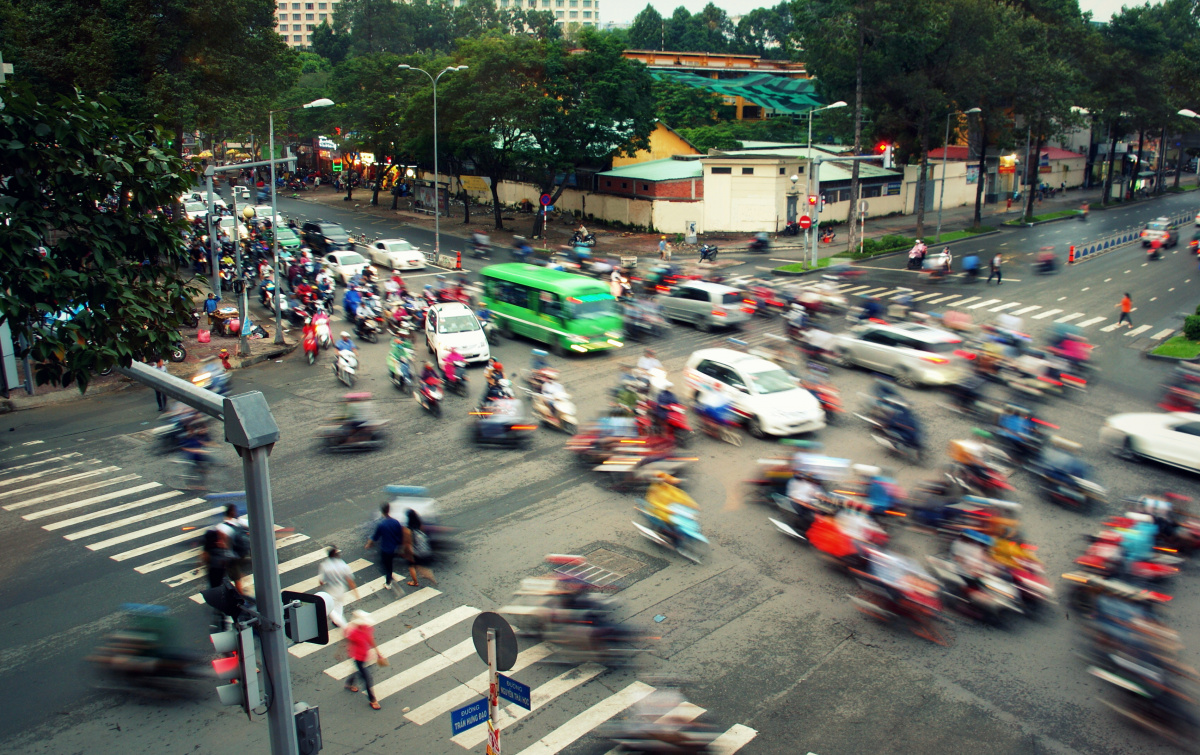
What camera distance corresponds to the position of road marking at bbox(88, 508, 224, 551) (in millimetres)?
13977

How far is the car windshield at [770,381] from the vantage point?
18.7 meters

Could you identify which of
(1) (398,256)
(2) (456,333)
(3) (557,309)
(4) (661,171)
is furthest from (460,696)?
(4) (661,171)

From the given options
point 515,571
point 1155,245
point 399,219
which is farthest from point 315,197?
point 515,571

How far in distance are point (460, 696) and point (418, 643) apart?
139cm

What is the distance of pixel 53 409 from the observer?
21.9 m

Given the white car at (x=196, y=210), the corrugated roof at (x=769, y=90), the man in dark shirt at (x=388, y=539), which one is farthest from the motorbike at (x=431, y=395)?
the corrugated roof at (x=769, y=90)

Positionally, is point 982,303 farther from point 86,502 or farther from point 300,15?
point 300,15

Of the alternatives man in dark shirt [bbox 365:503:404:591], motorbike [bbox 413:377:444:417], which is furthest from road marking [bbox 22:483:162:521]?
man in dark shirt [bbox 365:503:404:591]

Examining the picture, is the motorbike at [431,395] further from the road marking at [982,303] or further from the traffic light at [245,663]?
the road marking at [982,303]

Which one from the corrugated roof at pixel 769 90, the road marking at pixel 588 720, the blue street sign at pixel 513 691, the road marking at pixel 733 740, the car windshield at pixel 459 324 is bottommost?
the road marking at pixel 588 720

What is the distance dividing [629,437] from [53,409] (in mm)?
15382

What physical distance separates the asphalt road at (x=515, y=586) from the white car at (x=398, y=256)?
2066 centimetres

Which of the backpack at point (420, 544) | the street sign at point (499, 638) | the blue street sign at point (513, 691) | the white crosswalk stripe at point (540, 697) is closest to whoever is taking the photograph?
the blue street sign at point (513, 691)

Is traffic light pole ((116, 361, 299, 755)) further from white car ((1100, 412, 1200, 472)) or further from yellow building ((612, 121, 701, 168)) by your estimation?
yellow building ((612, 121, 701, 168))
